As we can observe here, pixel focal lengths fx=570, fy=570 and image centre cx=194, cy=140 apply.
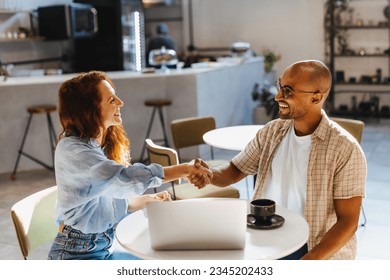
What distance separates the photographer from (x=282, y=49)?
30.7 ft

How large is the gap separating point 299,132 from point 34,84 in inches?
168

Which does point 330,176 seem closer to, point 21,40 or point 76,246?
point 76,246

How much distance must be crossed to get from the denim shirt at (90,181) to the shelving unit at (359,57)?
705 centimetres

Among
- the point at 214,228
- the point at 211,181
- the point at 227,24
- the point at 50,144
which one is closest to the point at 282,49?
the point at 227,24

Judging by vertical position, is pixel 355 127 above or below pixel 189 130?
above

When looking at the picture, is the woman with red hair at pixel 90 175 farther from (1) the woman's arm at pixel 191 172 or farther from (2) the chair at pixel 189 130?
(2) the chair at pixel 189 130

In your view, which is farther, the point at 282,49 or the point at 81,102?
the point at 282,49

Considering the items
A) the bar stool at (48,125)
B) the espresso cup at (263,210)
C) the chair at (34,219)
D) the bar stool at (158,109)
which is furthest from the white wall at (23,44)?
the espresso cup at (263,210)

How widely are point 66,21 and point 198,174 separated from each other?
250 inches

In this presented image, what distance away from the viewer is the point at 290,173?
215 cm

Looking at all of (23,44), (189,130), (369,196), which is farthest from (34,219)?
(23,44)

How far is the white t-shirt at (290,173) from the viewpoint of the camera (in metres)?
2.11
